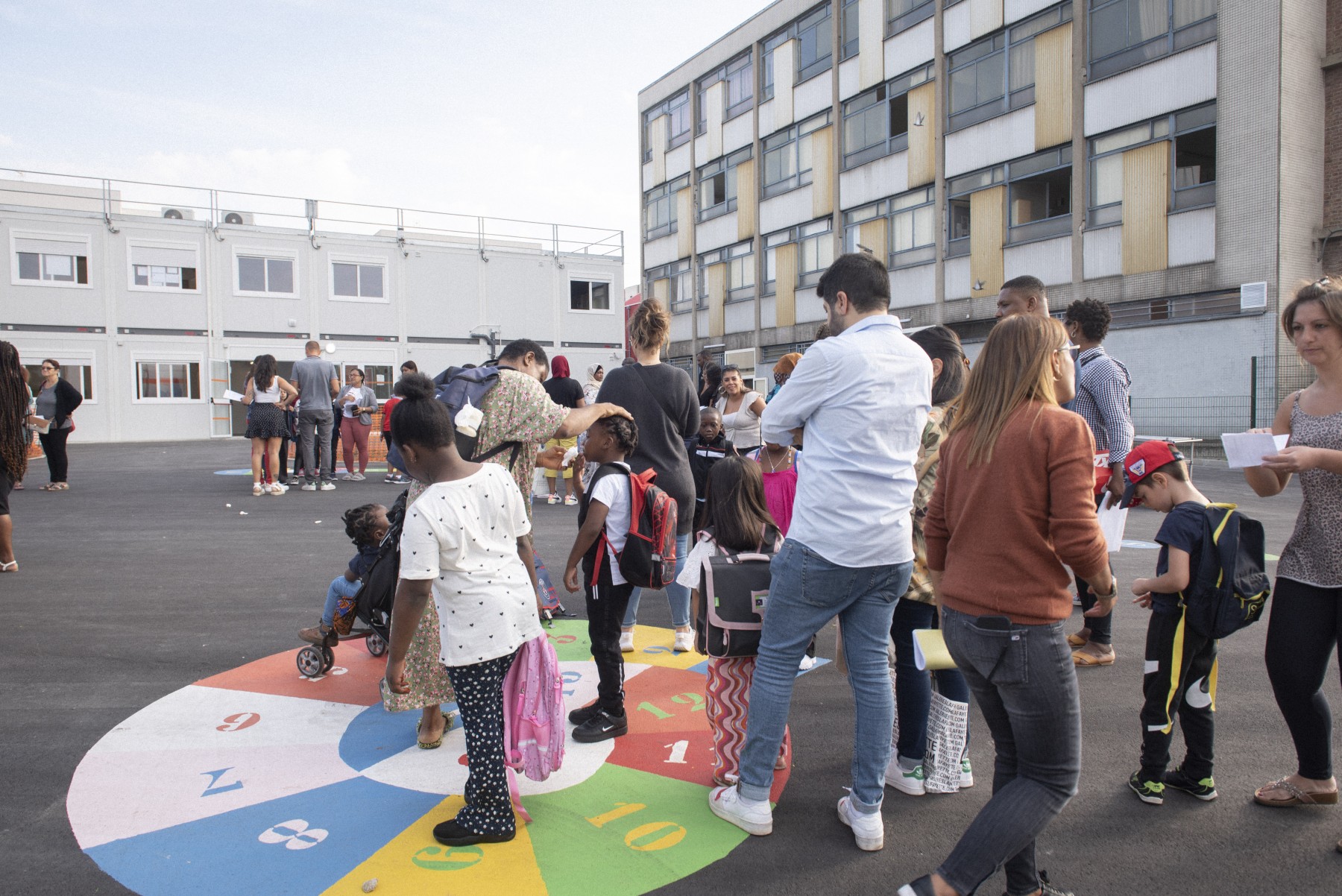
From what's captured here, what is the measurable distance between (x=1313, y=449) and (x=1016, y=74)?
2306cm

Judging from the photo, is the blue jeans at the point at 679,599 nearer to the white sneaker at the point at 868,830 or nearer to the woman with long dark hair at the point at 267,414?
the white sneaker at the point at 868,830

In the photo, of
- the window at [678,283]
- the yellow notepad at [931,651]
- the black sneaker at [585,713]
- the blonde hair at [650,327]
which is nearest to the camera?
the yellow notepad at [931,651]

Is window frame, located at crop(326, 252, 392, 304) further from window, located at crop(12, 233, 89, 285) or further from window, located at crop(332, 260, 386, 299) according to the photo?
window, located at crop(12, 233, 89, 285)

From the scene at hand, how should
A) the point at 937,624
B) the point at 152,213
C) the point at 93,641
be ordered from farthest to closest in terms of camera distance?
the point at 152,213 → the point at 93,641 → the point at 937,624

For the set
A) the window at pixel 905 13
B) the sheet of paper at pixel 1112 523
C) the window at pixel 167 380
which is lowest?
the sheet of paper at pixel 1112 523

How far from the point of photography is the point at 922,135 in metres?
25.5

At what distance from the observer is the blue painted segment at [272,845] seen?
9.24ft

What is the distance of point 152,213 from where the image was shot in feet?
99.0

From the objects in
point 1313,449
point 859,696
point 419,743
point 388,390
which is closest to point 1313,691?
point 1313,449

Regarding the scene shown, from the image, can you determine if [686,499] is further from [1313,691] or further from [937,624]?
[1313,691]

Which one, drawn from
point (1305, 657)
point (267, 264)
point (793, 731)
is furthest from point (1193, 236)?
point (267, 264)

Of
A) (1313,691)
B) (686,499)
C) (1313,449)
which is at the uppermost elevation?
(1313,449)

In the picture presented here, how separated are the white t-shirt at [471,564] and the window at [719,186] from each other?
108ft

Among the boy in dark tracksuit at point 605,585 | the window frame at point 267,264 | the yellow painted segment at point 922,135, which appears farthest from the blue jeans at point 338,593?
the window frame at point 267,264
